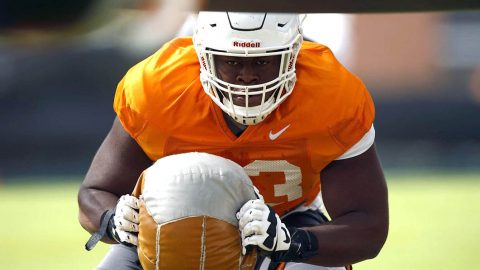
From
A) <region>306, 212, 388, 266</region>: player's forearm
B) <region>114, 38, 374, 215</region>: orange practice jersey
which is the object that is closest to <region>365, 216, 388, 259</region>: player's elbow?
<region>306, 212, 388, 266</region>: player's forearm

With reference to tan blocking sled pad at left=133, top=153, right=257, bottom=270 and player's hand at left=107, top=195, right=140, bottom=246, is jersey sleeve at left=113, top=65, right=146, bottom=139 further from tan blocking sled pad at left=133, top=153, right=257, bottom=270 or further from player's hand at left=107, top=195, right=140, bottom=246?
tan blocking sled pad at left=133, top=153, right=257, bottom=270

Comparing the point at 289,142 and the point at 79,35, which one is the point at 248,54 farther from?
the point at 79,35

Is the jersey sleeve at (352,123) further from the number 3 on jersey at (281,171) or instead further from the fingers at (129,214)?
the fingers at (129,214)

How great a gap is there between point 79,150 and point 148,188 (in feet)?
19.2

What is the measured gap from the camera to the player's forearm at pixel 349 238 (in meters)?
2.92

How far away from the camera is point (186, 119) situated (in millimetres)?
3061

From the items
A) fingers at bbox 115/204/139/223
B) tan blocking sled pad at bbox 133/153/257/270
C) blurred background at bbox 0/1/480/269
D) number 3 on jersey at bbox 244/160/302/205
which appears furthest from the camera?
blurred background at bbox 0/1/480/269

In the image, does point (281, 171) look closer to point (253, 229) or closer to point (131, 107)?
point (131, 107)

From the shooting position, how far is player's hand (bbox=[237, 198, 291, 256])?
99.0 inches

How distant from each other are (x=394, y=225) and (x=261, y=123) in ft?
12.0

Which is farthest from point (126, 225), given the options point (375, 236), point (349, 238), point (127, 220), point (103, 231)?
point (375, 236)

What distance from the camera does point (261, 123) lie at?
3078 millimetres

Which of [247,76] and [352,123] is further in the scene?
[352,123]

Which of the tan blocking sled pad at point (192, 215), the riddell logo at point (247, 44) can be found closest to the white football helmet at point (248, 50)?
the riddell logo at point (247, 44)
